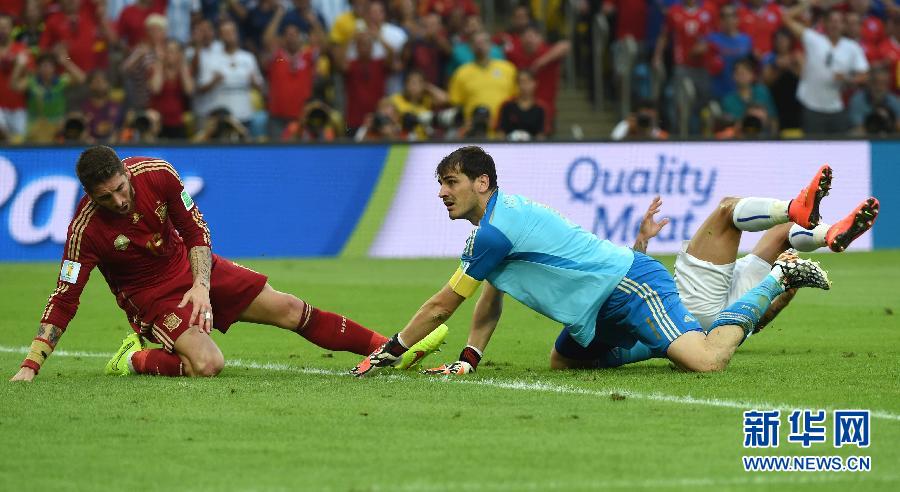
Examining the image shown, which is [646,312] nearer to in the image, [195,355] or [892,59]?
[195,355]

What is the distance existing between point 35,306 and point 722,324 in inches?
293

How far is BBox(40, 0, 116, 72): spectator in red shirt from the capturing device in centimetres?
2152

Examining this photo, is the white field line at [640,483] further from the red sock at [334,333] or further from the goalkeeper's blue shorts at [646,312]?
the red sock at [334,333]

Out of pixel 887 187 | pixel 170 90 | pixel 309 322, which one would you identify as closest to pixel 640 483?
pixel 309 322

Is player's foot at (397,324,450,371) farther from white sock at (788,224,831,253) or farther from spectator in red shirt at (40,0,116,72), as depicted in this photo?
spectator in red shirt at (40,0,116,72)

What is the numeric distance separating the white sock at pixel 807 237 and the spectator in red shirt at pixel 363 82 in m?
12.4

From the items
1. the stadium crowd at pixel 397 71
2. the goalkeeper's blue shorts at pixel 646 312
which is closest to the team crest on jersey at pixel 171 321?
the goalkeeper's blue shorts at pixel 646 312

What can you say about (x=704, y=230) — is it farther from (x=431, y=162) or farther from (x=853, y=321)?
(x=431, y=162)

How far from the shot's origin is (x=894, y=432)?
23.3 feet

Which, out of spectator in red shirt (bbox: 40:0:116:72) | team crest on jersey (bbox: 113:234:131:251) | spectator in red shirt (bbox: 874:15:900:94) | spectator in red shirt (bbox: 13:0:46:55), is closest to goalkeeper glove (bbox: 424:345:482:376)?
team crest on jersey (bbox: 113:234:131:251)

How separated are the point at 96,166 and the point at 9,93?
1258 centimetres

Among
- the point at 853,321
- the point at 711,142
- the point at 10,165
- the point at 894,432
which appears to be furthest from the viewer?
the point at 711,142

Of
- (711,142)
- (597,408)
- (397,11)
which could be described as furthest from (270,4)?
(597,408)

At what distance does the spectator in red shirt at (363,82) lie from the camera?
21938 mm
